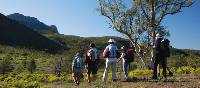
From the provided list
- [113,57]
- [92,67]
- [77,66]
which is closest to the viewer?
[113,57]

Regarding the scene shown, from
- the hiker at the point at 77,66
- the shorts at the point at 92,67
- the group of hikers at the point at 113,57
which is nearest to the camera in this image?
the group of hikers at the point at 113,57

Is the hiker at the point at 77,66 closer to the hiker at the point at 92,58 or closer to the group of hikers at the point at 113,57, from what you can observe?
the group of hikers at the point at 113,57

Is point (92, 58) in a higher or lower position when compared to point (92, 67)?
higher

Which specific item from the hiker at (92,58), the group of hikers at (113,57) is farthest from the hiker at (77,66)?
the hiker at (92,58)

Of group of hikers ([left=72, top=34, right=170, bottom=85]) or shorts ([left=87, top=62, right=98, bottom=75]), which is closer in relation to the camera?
group of hikers ([left=72, top=34, right=170, bottom=85])

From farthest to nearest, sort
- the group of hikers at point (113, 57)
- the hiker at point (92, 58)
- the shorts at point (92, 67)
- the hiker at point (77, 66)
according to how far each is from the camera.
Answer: the hiker at point (77, 66)
the shorts at point (92, 67)
the hiker at point (92, 58)
the group of hikers at point (113, 57)

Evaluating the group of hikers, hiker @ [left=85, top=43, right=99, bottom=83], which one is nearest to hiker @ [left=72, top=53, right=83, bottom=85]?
the group of hikers

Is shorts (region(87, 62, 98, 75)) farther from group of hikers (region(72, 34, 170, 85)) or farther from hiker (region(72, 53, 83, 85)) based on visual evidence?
hiker (region(72, 53, 83, 85))

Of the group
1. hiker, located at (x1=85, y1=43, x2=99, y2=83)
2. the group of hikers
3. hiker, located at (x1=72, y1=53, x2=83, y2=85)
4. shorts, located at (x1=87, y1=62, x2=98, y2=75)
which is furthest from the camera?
hiker, located at (x1=72, y1=53, x2=83, y2=85)

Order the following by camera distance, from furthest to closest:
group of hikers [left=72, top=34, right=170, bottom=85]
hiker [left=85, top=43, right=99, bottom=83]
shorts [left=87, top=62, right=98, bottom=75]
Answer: shorts [left=87, top=62, right=98, bottom=75] → hiker [left=85, top=43, right=99, bottom=83] → group of hikers [left=72, top=34, right=170, bottom=85]

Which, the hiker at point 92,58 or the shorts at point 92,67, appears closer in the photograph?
the hiker at point 92,58

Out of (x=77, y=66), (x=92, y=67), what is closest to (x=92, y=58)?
(x=92, y=67)

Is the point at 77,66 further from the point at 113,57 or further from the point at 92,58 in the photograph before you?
the point at 113,57

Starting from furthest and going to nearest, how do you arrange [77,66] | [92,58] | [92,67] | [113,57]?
[77,66], [92,67], [92,58], [113,57]
